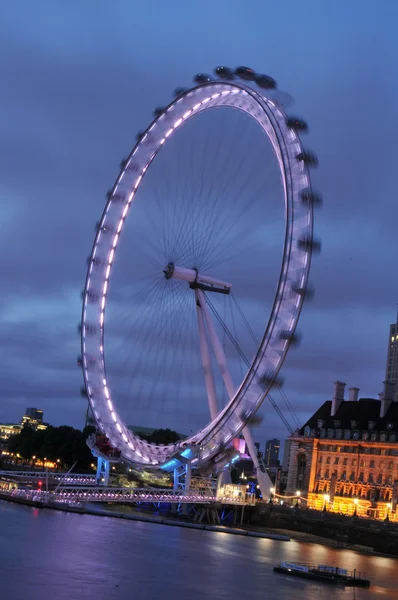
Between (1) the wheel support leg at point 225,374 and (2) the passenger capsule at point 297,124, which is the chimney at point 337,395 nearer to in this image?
(1) the wheel support leg at point 225,374

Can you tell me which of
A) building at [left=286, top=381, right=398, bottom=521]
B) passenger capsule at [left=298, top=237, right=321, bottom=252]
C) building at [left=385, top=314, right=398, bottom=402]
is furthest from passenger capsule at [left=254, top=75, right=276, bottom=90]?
building at [left=385, top=314, right=398, bottom=402]

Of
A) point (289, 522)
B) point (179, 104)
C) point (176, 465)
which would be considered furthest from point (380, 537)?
point (179, 104)

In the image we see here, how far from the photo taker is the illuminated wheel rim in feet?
177

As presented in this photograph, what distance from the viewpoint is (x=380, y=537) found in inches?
2483

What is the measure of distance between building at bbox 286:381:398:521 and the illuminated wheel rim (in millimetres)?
16996

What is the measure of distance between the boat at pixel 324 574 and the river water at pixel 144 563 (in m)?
0.62

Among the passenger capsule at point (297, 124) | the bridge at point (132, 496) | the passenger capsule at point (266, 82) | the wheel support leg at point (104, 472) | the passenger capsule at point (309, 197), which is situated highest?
the passenger capsule at point (266, 82)

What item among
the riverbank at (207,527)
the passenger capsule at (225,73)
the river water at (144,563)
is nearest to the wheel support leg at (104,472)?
the riverbank at (207,527)

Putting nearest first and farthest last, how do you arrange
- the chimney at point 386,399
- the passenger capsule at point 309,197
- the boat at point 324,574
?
the boat at point 324,574 → the passenger capsule at point 309,197 → the chimney at point 386,399

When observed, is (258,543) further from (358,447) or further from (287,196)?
(358,447)

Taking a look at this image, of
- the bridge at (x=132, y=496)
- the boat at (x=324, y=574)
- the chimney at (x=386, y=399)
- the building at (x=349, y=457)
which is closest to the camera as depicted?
the boat at (x=324, y=574)

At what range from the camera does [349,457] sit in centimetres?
8069

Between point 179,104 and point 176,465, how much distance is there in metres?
25.0

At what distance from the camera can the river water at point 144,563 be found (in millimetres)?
32500
